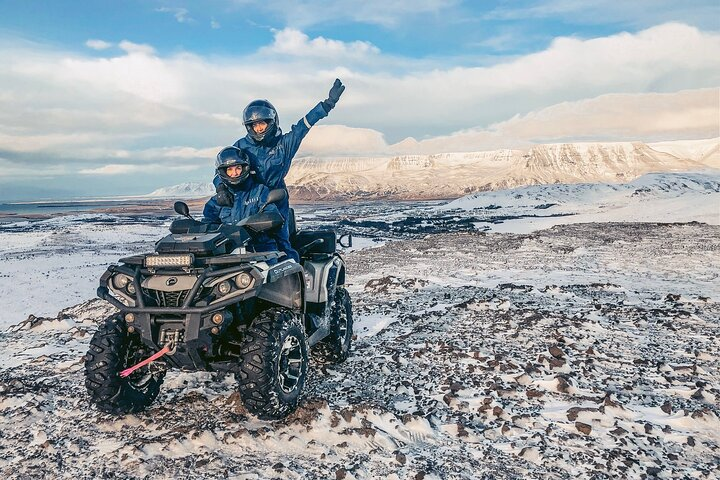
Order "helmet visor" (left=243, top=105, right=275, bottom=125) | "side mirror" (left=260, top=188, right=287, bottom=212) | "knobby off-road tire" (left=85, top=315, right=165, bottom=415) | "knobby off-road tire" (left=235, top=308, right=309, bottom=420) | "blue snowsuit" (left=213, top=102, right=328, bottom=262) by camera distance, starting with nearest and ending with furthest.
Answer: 1. "knobby off-road tire" (left=235, top=308, right=309, bottom=420)
2. "knobby off-road tire" (left=85, top=315, right=165, bottom=415)
3. "side mirror" (left=260, top=188, right=287, bottom=212)
4. "helmet visor" (left=243, top=105, right=275, bottom=125)
5. "blue snowsuit" (left=213, top=102, right=328, bottom=262)

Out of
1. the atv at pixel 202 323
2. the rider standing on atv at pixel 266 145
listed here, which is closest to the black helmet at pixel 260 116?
the rider standing on atv at pixel 266 145

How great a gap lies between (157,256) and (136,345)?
892 mm

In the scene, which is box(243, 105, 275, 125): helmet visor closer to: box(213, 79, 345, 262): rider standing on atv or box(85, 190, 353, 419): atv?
box(213, 79, 345, 262): rider standing on atv

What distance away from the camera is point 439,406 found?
477 cm

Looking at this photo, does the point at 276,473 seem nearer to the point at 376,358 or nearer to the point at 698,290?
the point at 376,358

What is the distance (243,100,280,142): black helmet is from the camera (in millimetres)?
5922

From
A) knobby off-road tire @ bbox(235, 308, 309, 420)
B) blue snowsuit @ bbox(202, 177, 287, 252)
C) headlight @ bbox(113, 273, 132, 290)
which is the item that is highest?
blue snowsuit @ bbox(202, 177, 287, 252)

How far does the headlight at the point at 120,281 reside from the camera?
436cm

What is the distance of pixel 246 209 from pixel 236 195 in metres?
0.28

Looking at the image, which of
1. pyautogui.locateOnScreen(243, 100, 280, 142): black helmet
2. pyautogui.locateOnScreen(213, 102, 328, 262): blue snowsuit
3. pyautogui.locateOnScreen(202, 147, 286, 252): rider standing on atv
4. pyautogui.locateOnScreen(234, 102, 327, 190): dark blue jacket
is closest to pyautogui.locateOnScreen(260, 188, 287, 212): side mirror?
pyautogui.locateOnScreen(202, 147, 286, 252): rider standing on atv

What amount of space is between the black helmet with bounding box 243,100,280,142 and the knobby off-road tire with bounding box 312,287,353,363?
2.19 metres

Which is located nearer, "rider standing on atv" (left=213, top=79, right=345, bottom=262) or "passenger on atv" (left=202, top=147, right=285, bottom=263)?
"passenger on atv" (left=202, top=147, right=285, bottom=263)

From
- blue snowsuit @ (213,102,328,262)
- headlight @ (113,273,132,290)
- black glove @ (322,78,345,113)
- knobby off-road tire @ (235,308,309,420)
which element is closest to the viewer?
knobby off-road tire @ (235,308,309,420)

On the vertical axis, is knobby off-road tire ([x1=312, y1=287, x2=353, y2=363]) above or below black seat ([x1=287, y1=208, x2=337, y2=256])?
below
